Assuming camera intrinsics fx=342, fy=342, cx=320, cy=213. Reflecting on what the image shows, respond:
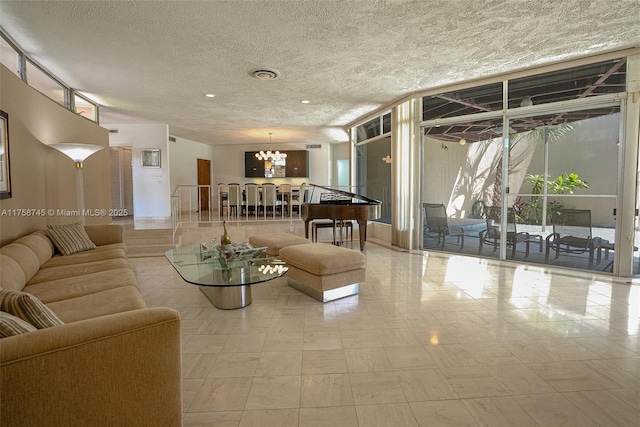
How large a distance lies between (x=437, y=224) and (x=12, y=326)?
233 inches

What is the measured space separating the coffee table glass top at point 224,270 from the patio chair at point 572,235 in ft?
13.3

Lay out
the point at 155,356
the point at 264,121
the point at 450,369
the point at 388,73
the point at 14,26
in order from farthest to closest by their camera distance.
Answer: the point at 264,121 < the point at 388,73 < the point at 14,26 < the point at 450,369 < the point at 155,356

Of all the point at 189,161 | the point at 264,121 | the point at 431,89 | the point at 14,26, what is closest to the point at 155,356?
the point at 14,26

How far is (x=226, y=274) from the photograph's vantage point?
3127 millimetres

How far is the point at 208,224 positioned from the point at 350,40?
4.89m

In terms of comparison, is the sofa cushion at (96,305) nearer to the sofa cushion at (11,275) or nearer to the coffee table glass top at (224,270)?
the sofa cushion at (11,275)

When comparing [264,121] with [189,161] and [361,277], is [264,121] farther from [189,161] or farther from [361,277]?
[361,277]

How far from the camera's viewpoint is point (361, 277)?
365 cm

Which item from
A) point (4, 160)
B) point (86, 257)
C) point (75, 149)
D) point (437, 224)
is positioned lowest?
point (86, 257)

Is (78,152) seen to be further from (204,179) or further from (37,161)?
(204,179)

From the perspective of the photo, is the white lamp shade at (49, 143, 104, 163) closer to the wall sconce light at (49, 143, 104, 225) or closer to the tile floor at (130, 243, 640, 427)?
the wall sconce light at (49, 143, 104, 225)

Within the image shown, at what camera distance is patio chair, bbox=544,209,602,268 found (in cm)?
462

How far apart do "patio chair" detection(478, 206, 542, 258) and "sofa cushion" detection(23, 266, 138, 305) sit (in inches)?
199

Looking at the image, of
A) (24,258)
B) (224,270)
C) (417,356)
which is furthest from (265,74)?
(417,356)
